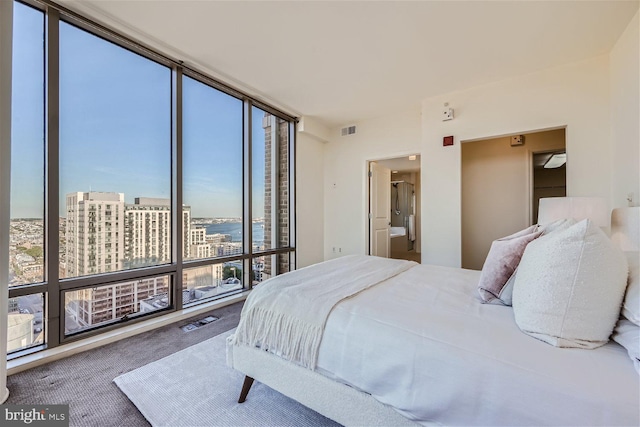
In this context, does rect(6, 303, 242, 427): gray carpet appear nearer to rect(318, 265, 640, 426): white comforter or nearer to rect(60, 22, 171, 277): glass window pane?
rect(60, 22, 171, 277): glass window pane

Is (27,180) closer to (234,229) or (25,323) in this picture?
(25,323)

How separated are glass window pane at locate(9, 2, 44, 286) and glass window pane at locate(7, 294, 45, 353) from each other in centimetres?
15

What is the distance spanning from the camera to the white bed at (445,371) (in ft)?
2.49

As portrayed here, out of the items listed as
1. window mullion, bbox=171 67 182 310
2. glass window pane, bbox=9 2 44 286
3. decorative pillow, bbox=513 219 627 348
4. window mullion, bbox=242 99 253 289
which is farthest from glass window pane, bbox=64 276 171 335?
decorative pillow, bbox=513 219 627 348

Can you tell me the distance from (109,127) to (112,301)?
1622mm

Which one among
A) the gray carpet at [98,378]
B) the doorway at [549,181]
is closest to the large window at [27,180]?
the gray carpet at [98,378]

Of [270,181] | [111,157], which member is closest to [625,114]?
[270,181]

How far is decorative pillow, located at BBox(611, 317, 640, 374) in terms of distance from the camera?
2.59ft

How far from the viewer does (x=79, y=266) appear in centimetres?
220

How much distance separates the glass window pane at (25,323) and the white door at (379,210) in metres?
4.00

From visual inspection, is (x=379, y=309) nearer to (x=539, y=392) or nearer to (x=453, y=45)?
(x=539, y=392)

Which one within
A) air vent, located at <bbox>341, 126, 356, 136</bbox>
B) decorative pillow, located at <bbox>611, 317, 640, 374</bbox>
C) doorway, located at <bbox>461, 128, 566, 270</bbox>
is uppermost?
air vent, located at <bbox>341, 126, 356, 136</bbox>

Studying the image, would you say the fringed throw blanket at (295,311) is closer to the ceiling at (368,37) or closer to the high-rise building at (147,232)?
the high-rise building at (147,232)

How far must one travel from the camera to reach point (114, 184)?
94.7 inches
